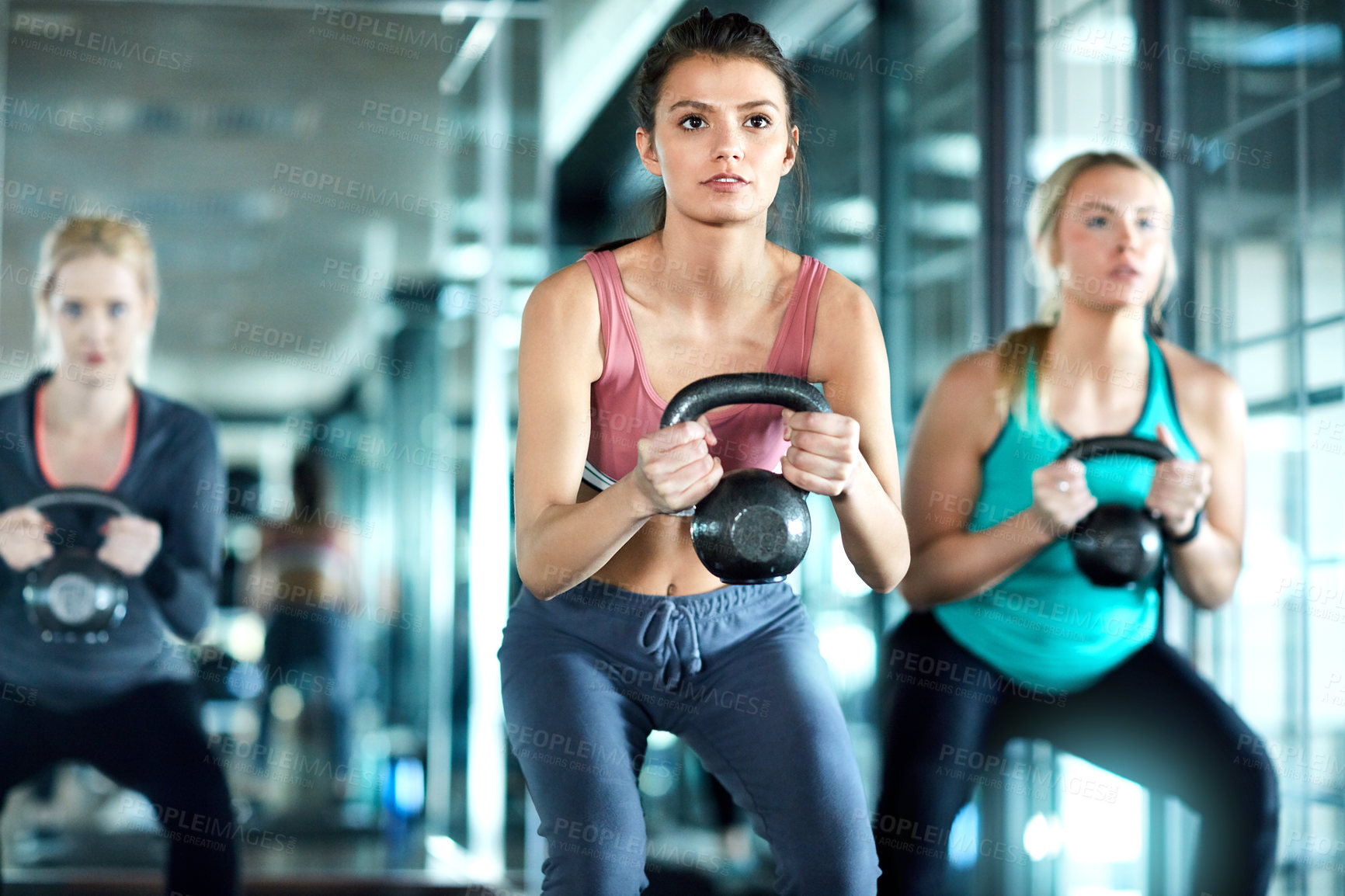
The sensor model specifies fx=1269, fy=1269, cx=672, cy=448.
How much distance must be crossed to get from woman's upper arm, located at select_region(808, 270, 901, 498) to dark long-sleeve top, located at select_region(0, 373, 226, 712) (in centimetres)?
164

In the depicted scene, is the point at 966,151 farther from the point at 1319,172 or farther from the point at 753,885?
the point at 753,885

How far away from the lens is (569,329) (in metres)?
1.78

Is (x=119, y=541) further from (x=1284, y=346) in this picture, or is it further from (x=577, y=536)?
(x=1284, y=346)

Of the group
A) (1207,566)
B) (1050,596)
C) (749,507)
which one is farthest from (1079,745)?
(749,507)

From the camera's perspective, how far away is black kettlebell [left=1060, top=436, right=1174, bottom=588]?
2.23 meters

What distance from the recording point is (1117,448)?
89.3 inches

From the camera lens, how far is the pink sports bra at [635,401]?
182 centimetres

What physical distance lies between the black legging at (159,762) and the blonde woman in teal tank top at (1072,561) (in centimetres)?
135

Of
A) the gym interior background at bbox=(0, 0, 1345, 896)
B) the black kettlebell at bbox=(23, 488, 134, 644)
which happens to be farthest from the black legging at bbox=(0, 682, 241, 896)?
the gym interior background at bbox=(0, 0, 1345, 896)

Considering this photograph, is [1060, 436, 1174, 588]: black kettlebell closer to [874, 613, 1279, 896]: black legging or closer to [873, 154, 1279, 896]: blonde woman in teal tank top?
[873, 154, 1279, 896]: blonde woman in teal tank top

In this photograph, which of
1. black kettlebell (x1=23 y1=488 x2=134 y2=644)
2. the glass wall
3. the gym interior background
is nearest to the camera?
black kettlebell (x1=23 y1=488 x2=134 y2=644)

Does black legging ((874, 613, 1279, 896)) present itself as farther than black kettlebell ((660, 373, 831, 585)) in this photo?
Yes

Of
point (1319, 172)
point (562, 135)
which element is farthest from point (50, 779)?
point (1319, 172)

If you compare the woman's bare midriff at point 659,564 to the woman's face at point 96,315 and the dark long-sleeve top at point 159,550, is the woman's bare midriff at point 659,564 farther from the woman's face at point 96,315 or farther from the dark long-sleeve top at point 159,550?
the woman's face at point 96,315
